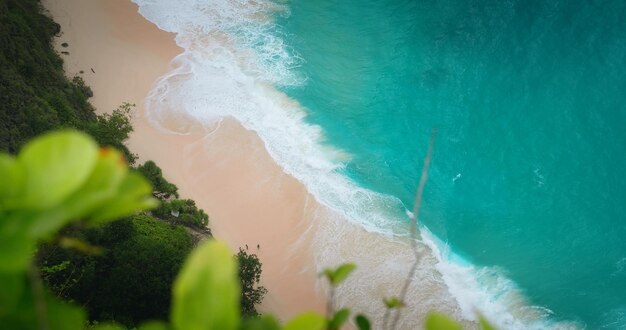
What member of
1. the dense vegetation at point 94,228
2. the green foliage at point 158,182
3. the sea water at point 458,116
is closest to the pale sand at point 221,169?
the green foliage at point 158,182

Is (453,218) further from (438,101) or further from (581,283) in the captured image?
(438,101)

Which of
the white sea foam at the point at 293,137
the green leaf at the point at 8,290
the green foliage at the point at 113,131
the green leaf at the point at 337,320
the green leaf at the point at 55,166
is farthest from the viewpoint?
the green foliage at the point at 113,131

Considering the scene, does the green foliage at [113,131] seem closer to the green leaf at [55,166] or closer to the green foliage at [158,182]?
the green foliage at [158,182]

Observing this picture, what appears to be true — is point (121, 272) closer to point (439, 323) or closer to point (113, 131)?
point (113, 131)

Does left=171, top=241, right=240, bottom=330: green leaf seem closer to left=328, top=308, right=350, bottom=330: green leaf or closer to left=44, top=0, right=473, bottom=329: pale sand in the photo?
left=328, top=308, right=350, bottom=330: green leaf

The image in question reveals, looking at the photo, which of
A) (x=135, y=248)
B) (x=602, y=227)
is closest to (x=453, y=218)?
(x=602, y=227)

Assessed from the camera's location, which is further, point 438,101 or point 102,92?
point 438,101
